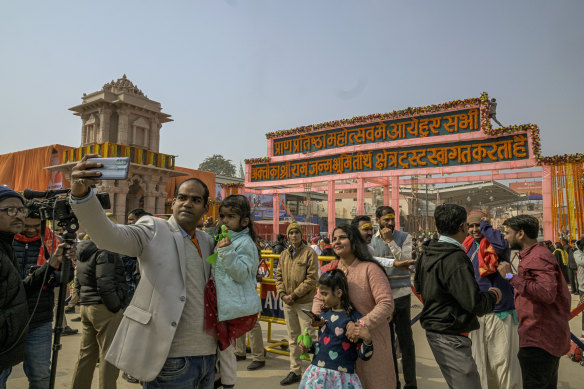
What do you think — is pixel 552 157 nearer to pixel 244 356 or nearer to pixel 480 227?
pixel 480 227

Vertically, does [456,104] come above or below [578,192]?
above

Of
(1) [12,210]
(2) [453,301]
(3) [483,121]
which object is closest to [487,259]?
(2) [453,301]

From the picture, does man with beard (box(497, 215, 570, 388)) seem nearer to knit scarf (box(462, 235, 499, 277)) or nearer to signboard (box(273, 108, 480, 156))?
knit scarf (box(462, 235, 499, 277))

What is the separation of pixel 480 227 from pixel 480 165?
31.0 ft

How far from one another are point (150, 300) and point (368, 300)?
1.71 metres

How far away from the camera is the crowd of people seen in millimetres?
1873

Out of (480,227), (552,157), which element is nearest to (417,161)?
(552,157)

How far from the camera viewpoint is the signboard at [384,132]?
1233 cm

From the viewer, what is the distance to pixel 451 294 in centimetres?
272

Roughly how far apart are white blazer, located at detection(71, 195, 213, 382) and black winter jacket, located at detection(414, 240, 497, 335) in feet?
6.41

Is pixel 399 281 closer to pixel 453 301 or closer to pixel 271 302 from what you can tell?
pixel 453 301

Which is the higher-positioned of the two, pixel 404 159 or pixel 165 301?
pixel 404 159

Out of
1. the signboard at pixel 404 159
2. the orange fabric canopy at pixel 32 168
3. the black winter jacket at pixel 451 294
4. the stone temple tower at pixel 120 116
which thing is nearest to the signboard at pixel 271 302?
the black winter jacket at pixel 451 294

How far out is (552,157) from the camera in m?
10.6
